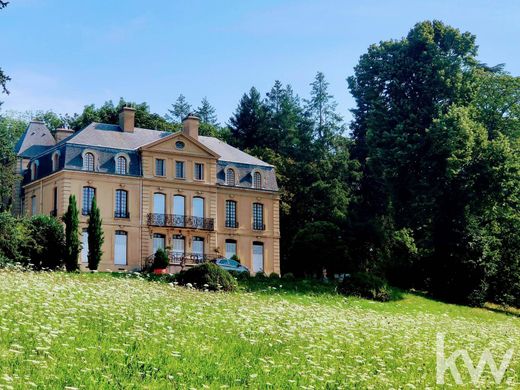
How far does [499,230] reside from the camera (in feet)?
139

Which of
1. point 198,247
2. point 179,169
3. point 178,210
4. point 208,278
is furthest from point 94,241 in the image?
point 208,278

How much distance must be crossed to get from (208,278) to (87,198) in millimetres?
19259

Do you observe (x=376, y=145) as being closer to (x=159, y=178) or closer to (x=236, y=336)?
(x=159, y=178)

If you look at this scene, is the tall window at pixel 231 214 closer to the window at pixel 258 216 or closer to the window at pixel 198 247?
the window at pixel 258 216

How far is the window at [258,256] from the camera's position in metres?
48.7

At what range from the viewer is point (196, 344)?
1307 cm

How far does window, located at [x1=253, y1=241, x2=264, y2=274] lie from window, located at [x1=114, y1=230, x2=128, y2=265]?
836cm

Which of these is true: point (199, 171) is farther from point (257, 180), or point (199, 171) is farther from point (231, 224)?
point (257, 180)

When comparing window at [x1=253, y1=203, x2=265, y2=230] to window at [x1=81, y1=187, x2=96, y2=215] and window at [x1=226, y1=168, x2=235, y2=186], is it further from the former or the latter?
window at [x1=81, y1=187, x2=96, y2=215]

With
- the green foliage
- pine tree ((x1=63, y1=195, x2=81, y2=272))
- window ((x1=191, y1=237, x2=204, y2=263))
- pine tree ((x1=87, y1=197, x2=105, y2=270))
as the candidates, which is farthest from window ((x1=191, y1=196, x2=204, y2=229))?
the green foliage

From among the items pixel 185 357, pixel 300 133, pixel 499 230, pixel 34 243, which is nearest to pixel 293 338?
pixel 185 357

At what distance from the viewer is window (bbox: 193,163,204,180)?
155 feet

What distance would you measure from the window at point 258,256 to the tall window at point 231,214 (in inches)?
72.1

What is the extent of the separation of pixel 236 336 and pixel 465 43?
1217 inches
